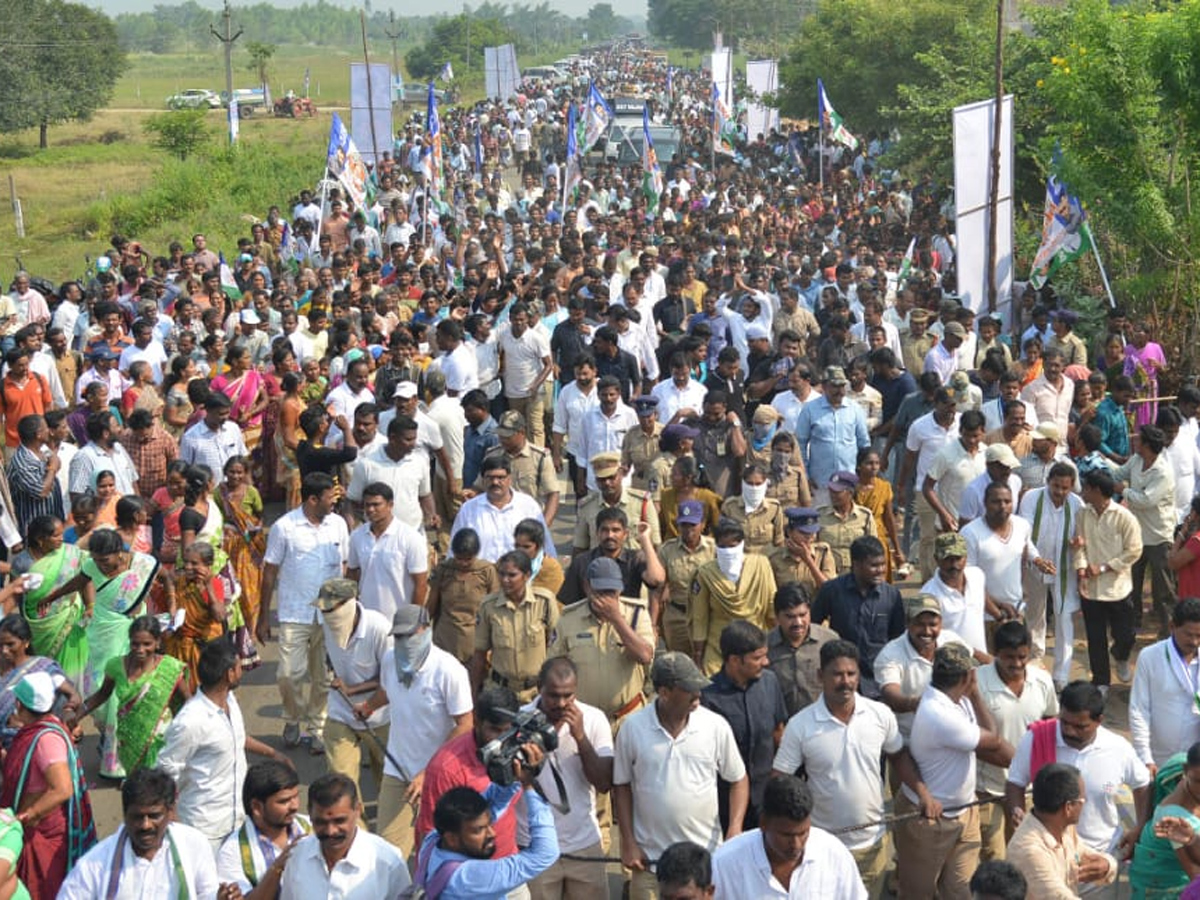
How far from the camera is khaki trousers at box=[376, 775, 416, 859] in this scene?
22.1ft

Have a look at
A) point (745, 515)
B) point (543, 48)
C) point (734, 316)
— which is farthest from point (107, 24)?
point (543, 48)

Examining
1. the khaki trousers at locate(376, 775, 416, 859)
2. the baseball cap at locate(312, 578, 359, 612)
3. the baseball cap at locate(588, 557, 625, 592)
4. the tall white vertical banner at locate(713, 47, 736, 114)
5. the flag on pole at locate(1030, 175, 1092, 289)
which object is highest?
the tall white vertical banner at locate(713, 47, 736, 114)

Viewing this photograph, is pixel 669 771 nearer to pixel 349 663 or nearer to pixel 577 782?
pixel 577 782

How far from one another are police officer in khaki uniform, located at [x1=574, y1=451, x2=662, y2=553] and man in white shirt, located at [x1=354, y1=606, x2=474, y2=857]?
1.81m

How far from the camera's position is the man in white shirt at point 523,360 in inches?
503

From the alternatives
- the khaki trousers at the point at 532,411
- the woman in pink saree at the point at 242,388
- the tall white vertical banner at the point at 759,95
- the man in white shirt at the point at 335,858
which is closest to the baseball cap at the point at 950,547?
the man in white shirt at the point at 335,858

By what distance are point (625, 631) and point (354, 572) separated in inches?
88.7

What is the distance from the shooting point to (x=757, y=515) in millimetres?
8758

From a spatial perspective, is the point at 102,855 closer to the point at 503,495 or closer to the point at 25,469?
the point at 503,495

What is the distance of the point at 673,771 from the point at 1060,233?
387 inches

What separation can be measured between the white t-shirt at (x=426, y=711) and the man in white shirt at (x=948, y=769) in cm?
189

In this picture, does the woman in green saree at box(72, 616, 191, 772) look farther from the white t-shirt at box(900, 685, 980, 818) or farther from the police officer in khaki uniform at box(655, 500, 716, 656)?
the white t-shirt at box(900, 685, 980, 818)

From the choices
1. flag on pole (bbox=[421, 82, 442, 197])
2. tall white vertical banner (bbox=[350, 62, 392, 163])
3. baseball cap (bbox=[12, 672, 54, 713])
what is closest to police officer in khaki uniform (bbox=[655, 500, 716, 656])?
baseball cap (bbox=[12, 672, 54, 713])

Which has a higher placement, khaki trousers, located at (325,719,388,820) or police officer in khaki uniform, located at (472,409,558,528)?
police officer in khaki uniform, located at (472,409,558,528)
